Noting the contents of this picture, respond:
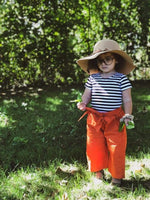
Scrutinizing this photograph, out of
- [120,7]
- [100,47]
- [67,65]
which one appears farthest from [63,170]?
[120,7]

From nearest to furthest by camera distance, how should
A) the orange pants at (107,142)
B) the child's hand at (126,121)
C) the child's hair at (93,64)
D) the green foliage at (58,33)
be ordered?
the child's hand at (126,121)
the orange pants at (107,142)
the child's hair at (93,64)
the green foliage at (58,33)

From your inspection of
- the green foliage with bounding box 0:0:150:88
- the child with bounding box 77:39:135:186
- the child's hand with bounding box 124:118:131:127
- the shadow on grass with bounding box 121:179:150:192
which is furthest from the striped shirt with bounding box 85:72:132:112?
the green foliage with bounding box 0:0:150:88

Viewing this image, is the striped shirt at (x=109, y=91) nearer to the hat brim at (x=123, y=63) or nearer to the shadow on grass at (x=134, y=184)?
the hat brim at (x=123, y=63)

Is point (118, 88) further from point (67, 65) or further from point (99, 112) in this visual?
point (67, 65)

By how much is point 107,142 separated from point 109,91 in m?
0.53

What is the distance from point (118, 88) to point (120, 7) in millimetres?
4524

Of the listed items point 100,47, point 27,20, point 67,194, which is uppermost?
point 27,20

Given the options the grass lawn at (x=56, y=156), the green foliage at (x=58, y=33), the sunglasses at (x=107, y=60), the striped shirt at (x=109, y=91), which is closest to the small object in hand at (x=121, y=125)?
the striped shirt at (x=109, y=91)

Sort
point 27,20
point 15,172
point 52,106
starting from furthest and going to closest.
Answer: point 27,20 < point 52,106 < point 15,172

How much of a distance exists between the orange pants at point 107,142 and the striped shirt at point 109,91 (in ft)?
0.24

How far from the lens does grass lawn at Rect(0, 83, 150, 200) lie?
8.75ft

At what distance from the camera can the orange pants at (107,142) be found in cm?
264

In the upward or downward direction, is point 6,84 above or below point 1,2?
below

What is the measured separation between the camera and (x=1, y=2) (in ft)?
19.5
